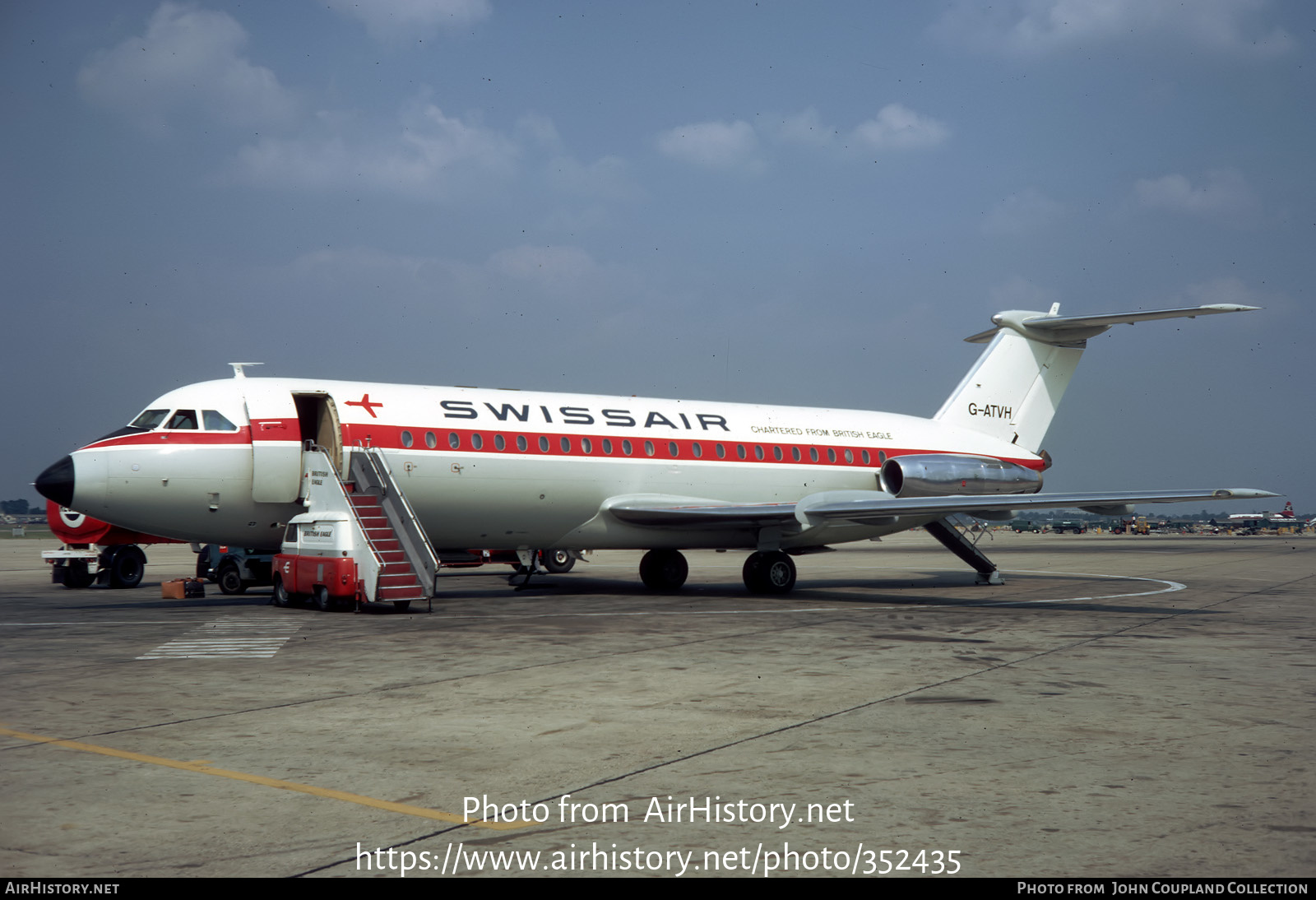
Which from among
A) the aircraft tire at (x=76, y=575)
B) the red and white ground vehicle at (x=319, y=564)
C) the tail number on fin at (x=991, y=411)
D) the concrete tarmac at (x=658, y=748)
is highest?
the tail number on fin at (x=991, y=411)

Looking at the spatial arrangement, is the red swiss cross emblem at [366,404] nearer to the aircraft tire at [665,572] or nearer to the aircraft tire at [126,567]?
the aircraft tire at [665,572]

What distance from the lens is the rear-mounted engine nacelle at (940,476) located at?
80.2 ft

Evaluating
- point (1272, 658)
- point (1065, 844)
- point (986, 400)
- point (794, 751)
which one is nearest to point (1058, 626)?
point (1272, 658)

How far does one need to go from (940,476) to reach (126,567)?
2029 cm

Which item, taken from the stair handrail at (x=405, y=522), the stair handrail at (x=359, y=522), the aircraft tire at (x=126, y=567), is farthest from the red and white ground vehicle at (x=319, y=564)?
the aircraft tire at (x=126, y=567)

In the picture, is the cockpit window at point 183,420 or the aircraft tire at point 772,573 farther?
the aircraft tire at point 772,573

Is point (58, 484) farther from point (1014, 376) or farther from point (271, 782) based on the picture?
point (1014, 376)

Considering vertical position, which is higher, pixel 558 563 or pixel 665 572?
pixel 665 572

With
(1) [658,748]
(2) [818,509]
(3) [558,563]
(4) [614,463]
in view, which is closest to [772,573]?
(2) [818,509]

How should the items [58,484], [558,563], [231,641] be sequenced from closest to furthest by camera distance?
[231,641] → [58,484] → [558,563]

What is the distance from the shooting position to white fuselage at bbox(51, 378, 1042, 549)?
17781 millimetres

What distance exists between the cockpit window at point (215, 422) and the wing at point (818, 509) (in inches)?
290

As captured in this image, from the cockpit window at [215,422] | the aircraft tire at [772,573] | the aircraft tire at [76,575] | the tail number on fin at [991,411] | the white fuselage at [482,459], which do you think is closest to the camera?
the white fuselage at [482,459]

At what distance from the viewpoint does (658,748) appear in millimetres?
7160
